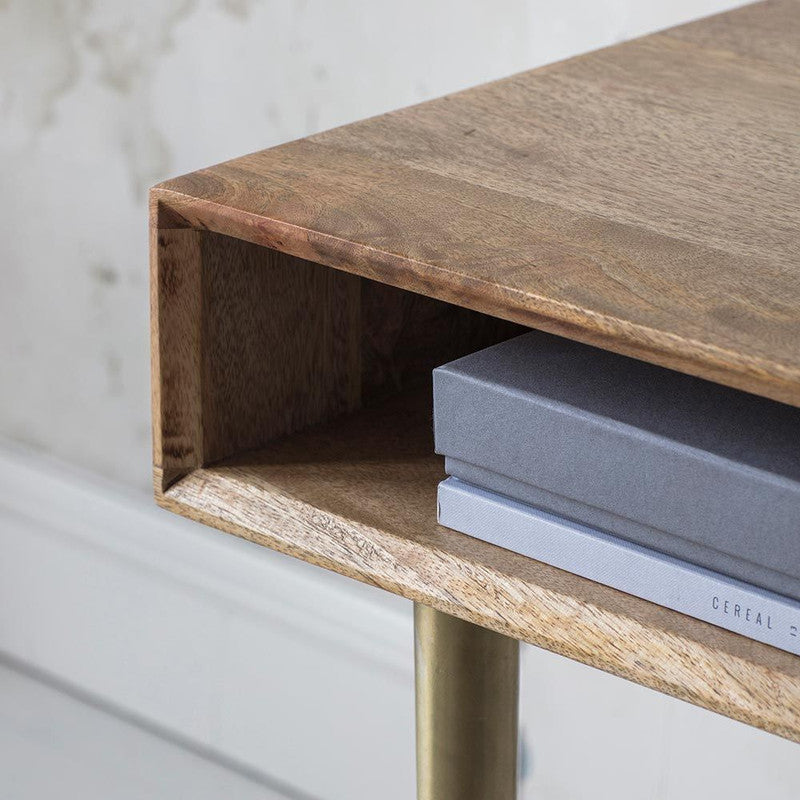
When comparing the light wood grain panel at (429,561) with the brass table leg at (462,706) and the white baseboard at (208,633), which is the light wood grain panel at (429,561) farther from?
the white baseboard at (208,633)

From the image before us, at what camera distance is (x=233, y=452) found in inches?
24.0

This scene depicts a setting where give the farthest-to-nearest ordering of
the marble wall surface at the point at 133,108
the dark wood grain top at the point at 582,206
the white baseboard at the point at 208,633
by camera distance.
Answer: the white baseboard at the point at 208,633 < the marble wall surface at the point at 133,108 < the dark wood grain top at the point at 582,206

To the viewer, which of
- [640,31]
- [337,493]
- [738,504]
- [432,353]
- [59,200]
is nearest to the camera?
[738,504]

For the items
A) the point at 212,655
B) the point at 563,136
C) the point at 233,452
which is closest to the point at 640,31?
→ the point at 563,136

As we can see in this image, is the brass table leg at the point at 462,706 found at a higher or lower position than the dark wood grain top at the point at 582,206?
lower

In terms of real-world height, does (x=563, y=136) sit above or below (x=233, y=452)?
above

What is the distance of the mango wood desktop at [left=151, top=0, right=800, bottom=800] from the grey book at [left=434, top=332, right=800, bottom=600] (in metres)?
0.03

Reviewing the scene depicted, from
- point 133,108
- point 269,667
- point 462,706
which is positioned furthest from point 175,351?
point 269,667

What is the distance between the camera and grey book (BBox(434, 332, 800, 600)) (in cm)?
48

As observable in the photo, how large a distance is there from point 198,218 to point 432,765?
1.03ft

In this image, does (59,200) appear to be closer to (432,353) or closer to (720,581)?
(432,353)

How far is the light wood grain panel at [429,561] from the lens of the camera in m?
0.48

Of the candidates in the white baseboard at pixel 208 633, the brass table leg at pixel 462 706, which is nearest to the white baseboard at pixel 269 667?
the white baseboard at pixel 208 633

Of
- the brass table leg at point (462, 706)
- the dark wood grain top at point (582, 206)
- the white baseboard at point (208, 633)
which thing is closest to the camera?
the dark wood grain top at point (582, 206)
